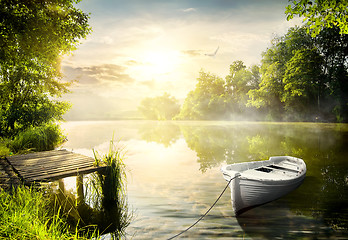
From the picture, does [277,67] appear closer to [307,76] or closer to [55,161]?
[307,76]

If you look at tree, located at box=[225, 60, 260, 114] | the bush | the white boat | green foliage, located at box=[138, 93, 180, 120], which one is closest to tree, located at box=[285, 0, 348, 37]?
the white boat

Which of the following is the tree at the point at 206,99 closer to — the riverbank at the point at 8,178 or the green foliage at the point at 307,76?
the green foliage at the point at 307,76

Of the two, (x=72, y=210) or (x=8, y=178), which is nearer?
(x=8, y=178)

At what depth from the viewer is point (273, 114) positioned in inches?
2092

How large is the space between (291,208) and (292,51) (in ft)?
150

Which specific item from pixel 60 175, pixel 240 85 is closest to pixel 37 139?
pixel 60 175

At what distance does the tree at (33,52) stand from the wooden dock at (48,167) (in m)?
5.22

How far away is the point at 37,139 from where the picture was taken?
47.4 feet

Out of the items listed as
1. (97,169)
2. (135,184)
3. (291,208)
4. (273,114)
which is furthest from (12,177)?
(273,114)

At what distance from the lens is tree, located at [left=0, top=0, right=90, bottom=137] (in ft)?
31.6

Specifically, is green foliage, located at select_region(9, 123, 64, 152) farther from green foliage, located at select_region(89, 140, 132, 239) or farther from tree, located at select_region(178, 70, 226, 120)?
tree, located at select_region(178, 70, 226, 120)

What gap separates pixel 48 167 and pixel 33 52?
6607 mm

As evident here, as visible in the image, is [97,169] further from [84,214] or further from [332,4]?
[332,4]

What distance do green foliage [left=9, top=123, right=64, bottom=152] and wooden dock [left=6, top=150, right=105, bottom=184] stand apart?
476 centimetres
